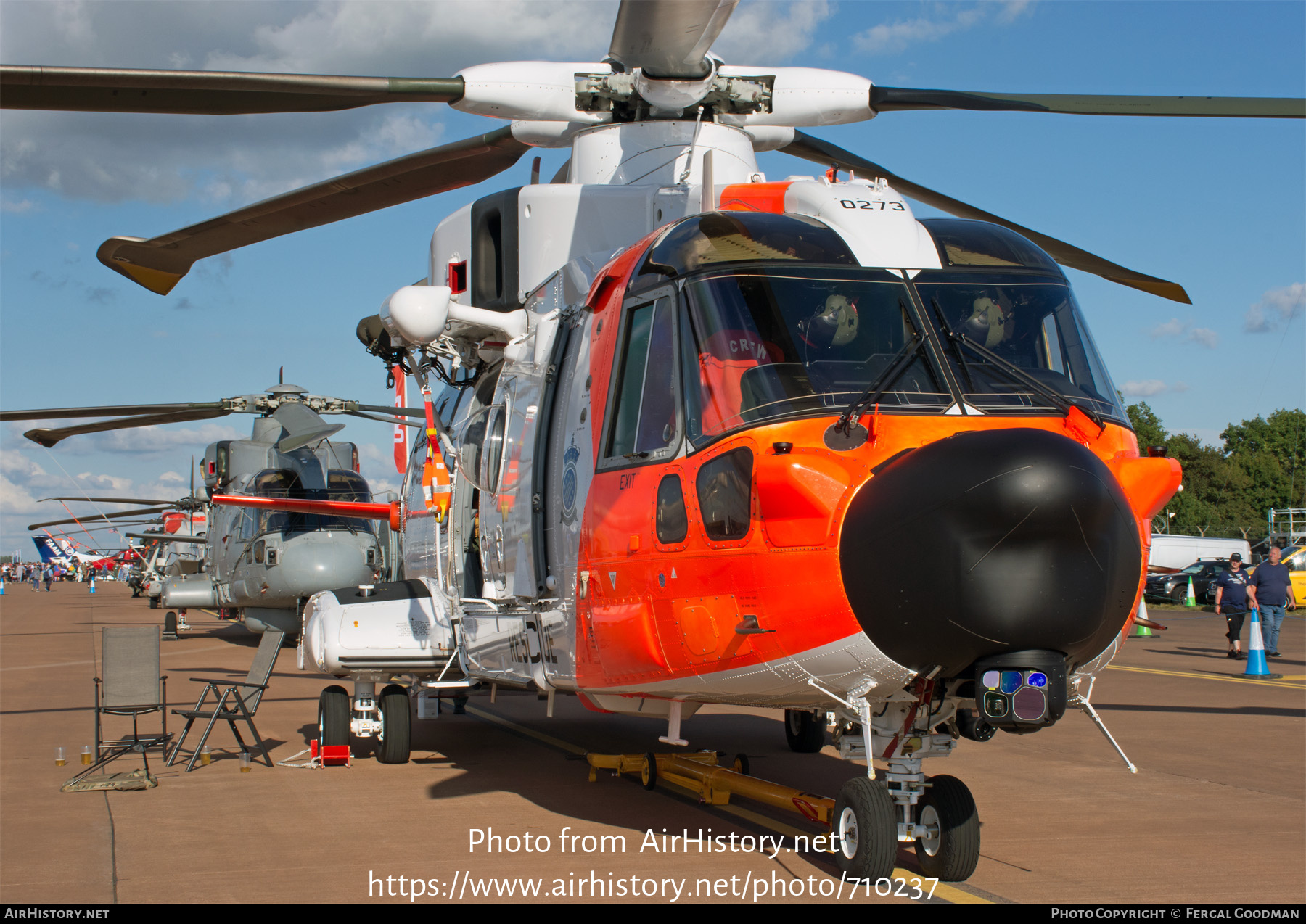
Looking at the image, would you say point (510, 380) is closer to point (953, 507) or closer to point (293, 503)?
point (953, 507)

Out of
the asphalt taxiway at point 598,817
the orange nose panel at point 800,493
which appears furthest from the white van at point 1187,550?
the orange nose panel at point 800,493

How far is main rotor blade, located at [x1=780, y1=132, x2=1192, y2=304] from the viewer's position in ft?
26.1

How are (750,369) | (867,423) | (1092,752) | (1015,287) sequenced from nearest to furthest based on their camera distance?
(867,423) → (750,369) → (1015,287) → (1092,752)

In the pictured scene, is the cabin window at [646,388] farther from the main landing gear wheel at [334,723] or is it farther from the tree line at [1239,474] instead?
the tree line at [1239,474]

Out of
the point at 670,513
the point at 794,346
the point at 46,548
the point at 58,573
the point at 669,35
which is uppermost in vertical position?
the point at 669,35

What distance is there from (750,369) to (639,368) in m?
0.87

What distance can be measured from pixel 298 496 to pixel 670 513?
15341 mm

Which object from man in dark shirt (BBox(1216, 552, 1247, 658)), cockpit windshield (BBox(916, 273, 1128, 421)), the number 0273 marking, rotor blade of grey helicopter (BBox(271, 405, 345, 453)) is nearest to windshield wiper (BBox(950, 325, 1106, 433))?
cockpit windshield (BBox(916, 273, 1128, 421))

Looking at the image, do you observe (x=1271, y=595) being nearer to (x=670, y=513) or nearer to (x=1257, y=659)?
(x=1257, y=659)

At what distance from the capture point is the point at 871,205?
563cm

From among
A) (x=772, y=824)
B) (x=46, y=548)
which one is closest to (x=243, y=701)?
(x=772, y=824)

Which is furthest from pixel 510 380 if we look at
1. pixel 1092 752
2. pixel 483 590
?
pixel 1092 752

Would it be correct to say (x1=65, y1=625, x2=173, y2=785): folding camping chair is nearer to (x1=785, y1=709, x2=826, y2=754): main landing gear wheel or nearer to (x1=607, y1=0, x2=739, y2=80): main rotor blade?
(x1=785, y1=709, x2=826, y2=754): main landing gear wheel

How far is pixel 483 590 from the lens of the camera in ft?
25.1
